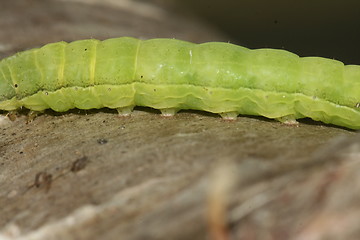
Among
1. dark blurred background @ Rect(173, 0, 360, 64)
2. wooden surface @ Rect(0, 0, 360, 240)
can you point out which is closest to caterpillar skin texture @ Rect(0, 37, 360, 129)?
wooden surface @ Rect(0, 0, 360, 240)

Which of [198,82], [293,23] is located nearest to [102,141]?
[198,82]

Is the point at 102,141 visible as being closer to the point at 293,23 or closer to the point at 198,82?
the point at 198,82

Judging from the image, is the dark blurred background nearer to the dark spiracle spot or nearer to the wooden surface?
the wooden surface

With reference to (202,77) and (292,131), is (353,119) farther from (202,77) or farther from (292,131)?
(202,77)

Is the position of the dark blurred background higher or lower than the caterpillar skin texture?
lower

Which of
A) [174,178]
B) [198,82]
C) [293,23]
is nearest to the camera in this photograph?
[174,178]

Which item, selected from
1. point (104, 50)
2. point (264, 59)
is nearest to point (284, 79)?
point (264, 59)
